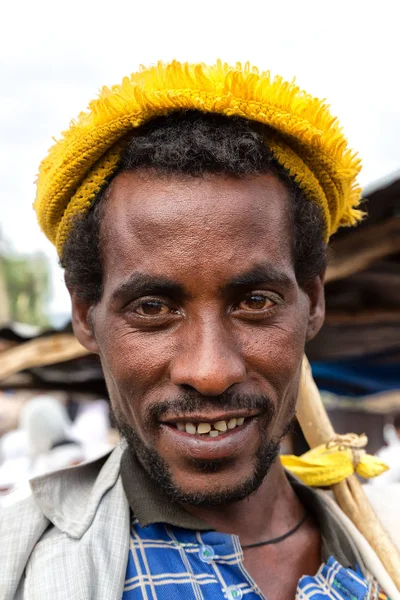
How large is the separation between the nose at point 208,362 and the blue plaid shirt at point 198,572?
378mm

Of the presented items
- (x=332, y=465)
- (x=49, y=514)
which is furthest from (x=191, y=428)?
(x=332, y=465)

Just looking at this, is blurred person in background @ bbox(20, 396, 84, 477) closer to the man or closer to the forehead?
the man

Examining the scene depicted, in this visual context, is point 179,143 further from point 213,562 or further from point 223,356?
point 213,562

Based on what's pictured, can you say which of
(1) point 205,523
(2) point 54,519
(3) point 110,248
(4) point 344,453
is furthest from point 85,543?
(4) point 344,453

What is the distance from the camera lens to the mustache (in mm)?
1312

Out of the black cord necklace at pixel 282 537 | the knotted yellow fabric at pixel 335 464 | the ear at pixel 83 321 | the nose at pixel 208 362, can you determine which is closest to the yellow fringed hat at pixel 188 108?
the ear at pixel 83 321

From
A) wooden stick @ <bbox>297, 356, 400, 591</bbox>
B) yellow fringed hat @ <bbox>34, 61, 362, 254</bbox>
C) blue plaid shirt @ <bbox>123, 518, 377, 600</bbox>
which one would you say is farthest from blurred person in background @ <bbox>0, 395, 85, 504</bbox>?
yellow fringed hat @ <bbox>34, 61, 362, 254</bbox>

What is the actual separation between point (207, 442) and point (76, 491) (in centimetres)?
40

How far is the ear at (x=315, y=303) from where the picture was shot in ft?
5.43

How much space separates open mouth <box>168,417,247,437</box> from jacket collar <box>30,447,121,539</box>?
0.28 meters

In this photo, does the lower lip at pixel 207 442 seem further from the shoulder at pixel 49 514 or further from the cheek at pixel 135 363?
the shoulder at pixel 49 514

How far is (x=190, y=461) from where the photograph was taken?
133cm

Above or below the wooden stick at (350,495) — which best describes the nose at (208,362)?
above

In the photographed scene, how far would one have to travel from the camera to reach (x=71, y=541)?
1.35 m
